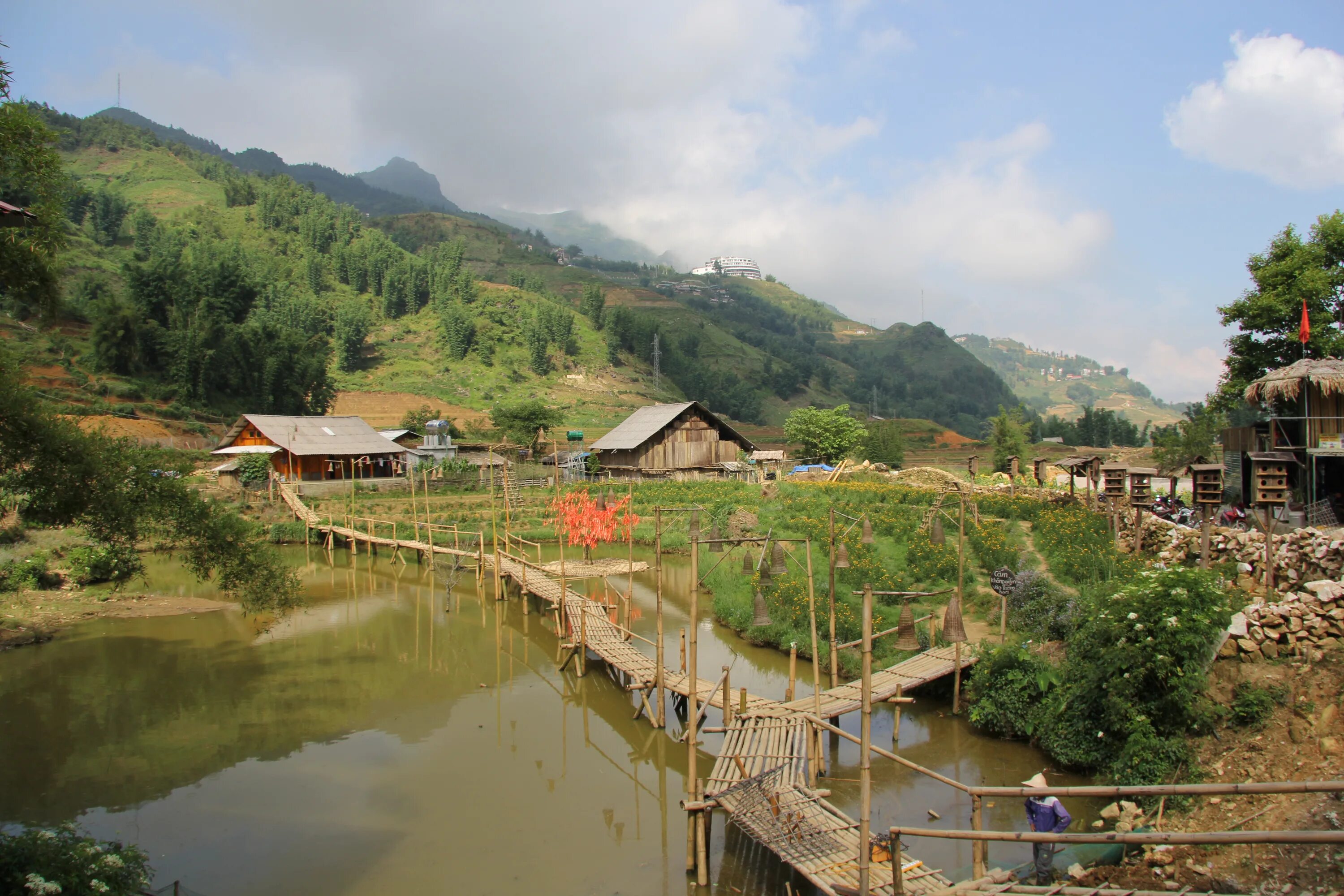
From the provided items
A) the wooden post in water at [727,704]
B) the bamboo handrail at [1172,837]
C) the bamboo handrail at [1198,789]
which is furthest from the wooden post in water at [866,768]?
the wooden post in water at [727,704]

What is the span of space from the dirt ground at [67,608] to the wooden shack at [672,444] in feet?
69.7

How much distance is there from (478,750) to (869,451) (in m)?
36.3

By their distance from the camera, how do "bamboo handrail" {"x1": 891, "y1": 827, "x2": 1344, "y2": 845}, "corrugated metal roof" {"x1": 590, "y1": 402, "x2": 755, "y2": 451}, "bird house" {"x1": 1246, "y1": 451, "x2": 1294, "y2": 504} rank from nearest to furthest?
"bamboo handrail" {"x1": 891, "y1": 827, "x2": 1344, "y2": 845} → "bird house" {"x1": 1246, "y1": 451, "x2": 1294, "y2": 504} → "corrugated metal roof" {"x1": 590, "y1": 402, "x2": 755, "y2": 451}

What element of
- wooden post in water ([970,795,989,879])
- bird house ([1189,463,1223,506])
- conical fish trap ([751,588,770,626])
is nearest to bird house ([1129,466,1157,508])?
bird house ([1189,463,1223,506])

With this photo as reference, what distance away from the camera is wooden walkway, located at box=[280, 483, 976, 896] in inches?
274

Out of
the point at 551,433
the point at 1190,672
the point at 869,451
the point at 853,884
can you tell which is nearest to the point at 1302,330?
the point at 1190,672

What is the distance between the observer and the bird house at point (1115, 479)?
15398 mm

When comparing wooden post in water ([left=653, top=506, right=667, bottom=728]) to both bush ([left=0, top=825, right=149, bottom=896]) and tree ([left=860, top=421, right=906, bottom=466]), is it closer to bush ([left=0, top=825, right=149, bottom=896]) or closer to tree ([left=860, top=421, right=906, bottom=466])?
bush ([left=0, top=825, right=149, bottom=896])

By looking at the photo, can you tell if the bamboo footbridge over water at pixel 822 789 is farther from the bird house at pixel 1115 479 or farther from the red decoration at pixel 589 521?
the red decoration at pixel 589 521

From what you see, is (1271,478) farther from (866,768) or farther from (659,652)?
(659,652)

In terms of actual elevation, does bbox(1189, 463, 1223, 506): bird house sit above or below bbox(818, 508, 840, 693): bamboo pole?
above

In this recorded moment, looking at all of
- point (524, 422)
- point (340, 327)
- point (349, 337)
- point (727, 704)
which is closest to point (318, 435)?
point (524, 422)

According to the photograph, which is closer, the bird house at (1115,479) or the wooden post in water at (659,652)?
the wooden post in water at (659,652)

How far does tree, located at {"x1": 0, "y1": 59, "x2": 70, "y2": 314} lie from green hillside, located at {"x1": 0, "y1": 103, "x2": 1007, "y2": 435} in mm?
647
